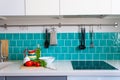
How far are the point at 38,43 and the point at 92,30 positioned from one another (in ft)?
2.16

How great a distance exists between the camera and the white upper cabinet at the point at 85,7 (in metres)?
1.78

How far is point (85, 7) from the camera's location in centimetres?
178

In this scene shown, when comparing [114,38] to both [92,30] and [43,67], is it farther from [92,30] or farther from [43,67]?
[43,67]

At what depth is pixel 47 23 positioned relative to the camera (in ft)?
6.92

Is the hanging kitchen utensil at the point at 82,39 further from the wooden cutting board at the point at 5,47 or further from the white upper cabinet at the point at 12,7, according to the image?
the wooden cutting board at the point at 5,47

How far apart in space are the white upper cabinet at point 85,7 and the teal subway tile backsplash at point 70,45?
1.28 feet

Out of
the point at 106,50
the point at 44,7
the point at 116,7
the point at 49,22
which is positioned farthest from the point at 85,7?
the point at 106,50

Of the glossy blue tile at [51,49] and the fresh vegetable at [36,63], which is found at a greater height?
the glossy blue tile at [51,49]

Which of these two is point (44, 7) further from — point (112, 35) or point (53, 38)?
point (112, 35)

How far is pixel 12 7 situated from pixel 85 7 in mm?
732

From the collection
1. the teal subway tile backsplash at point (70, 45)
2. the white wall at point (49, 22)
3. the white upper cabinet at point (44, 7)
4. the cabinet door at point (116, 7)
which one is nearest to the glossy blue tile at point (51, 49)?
the teal subway tile backsplash at point (70, 45)

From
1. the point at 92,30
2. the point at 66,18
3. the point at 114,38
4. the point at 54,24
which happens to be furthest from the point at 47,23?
the point at 114,38

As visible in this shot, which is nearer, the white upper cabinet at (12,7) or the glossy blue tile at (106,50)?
the white upper cabinet at (12,7)

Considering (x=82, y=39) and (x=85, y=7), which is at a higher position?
(x=85, y=7)
